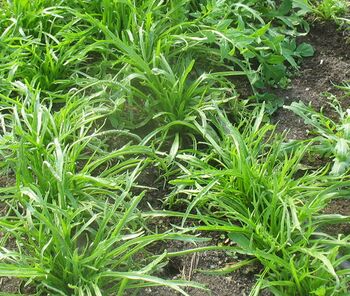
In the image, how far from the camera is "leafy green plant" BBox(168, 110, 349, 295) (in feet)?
6.33

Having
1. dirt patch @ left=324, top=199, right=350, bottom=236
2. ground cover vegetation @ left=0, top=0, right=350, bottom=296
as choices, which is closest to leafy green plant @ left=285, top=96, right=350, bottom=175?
ground cover vegetation @ left=0, top=0, right=350, bottom=296

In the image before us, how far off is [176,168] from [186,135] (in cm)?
20

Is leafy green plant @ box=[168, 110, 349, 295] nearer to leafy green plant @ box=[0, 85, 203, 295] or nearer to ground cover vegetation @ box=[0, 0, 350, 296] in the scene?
ground cover vegetation @ box=[0, 0, 350, 296]

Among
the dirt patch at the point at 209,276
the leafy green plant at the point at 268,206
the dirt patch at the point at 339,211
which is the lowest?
the dirt patch at the point at 209,276

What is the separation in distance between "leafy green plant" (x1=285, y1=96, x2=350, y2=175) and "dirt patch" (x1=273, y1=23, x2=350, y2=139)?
9 centimetres

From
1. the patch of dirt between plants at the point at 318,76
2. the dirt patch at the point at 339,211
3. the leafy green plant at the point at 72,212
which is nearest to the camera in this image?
the leafy green plant at the point at 72,212

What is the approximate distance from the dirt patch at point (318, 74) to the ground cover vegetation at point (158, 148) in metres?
0.05

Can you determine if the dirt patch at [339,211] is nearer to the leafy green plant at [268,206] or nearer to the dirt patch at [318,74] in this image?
the leafy green plant at [268,206]

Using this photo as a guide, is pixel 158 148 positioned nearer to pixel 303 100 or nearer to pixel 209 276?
pixel 209 276

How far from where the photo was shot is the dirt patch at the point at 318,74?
8.90ft

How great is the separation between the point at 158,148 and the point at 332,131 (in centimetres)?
71

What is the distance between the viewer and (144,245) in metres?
2.01

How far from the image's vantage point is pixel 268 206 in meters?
2.08

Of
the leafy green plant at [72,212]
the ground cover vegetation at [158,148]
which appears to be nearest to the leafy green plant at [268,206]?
the ground cover vegetation at [158,148]
